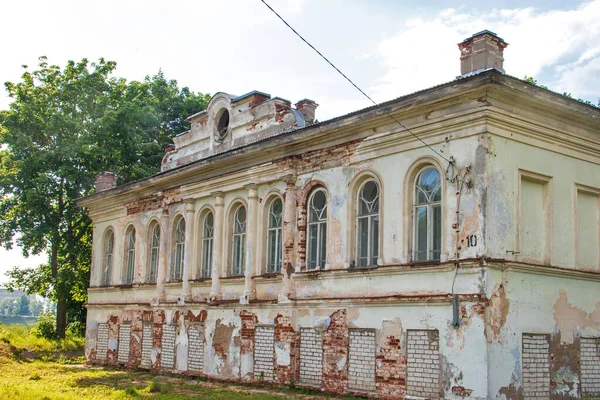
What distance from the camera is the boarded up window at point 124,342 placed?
2083 centimetres

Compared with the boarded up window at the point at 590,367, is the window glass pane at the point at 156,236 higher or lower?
higher

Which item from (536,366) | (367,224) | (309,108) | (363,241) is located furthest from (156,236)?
(536,366)

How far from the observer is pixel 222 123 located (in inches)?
750

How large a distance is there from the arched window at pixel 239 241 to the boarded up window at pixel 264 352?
2045 millimetres

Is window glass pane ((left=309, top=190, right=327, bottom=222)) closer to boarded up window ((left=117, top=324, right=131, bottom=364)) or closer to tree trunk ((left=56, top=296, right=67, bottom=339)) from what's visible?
boarded up window ((left=117, top=324, right=131, bottom=364))

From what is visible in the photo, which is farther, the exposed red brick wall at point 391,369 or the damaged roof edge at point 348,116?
the exposed red brick wall at point 391,369

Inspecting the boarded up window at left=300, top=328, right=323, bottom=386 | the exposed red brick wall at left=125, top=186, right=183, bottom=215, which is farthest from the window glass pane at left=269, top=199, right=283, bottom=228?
the exposed red brick wall at left=125, top=186, right=183, bottom=215

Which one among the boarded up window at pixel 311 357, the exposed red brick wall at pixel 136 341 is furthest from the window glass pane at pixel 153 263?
the boarded up window at pixel 311 357

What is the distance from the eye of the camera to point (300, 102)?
17.3 metres

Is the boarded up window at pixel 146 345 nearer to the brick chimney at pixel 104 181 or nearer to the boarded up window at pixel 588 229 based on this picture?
the brick chimney at pixel 104 181

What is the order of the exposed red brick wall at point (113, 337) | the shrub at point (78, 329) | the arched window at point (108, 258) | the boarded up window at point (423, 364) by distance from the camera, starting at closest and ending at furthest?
the boarded up window at point (423, 364)
the exposed red brick wall at point (113, 337)
the arched window at point (108, 258)
the shrub at point (78, 329)

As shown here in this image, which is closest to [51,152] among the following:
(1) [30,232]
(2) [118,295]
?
(1) [30,232]

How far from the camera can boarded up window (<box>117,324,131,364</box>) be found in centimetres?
2083

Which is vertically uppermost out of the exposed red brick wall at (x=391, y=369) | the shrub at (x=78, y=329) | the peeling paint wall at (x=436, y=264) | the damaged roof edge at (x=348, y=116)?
the damaged roof edge at (x=348, y=116)
